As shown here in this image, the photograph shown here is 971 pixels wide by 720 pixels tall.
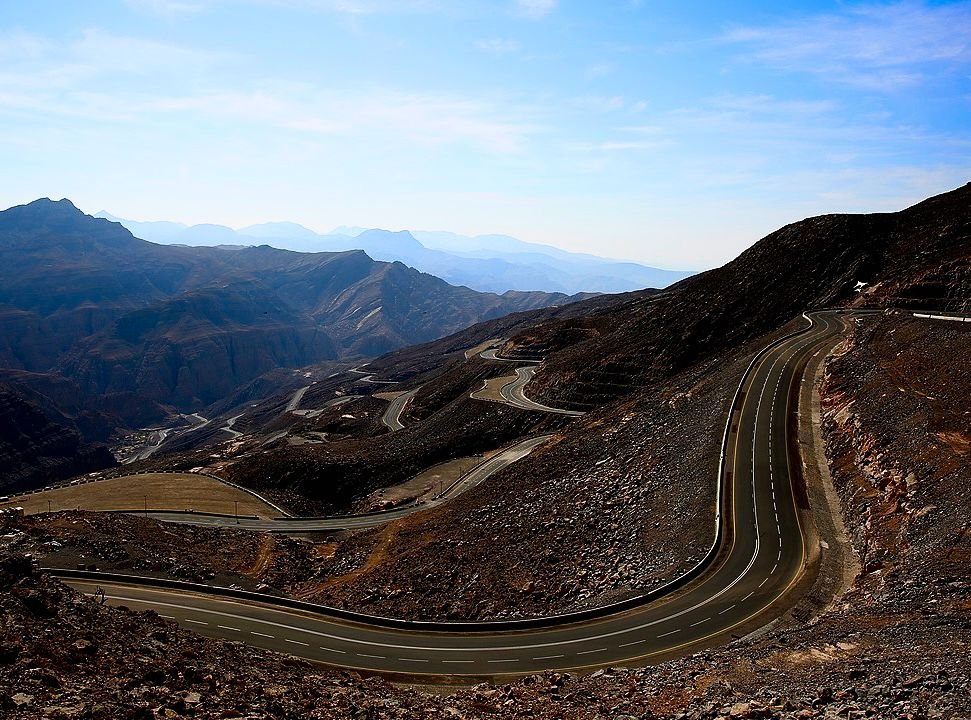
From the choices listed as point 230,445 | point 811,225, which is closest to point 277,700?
point 811,225

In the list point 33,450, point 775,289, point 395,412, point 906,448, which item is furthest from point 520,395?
point 33,450

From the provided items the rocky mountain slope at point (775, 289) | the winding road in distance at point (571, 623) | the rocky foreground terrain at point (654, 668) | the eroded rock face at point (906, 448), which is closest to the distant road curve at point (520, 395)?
the rocky mountain slope at point (775, 289)

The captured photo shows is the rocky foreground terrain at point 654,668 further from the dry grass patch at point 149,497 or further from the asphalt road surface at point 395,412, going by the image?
the asphalt road surface at point 395,412

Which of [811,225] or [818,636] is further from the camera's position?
[811,225]

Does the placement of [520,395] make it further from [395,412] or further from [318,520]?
[318,520]

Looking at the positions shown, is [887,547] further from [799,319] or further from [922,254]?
[922,254]

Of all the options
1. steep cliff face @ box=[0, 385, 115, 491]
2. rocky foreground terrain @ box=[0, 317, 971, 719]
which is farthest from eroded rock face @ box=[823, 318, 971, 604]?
steep cliff face @ box=[0, 385, 115, 491]
